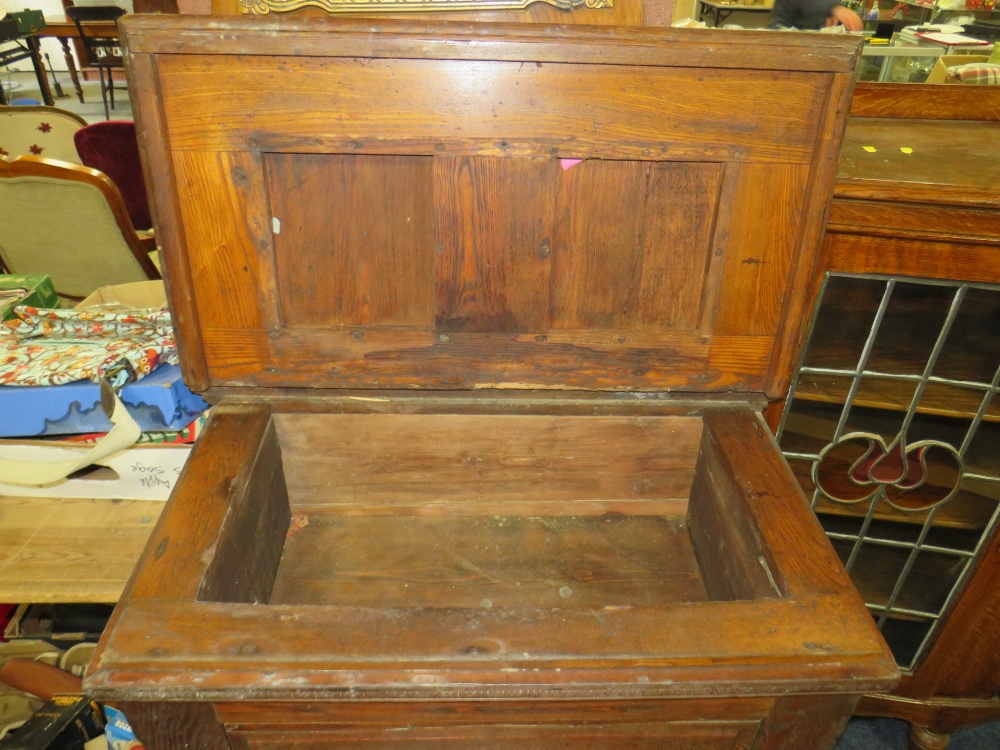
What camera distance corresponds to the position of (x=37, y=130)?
3.09m

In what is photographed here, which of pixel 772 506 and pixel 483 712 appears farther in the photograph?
pixel 772 506

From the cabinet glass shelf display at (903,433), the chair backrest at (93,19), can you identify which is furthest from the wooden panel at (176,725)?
the chair backrest at (93,19)

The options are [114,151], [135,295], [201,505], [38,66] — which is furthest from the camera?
[38,66]

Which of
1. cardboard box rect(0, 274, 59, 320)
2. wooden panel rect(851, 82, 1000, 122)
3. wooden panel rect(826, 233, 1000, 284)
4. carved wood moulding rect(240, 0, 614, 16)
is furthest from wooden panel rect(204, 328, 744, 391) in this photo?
cardboard box rect(0, 274, 59, 320)

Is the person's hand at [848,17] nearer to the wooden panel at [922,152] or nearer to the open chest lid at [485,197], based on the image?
the wooden panel at [922,152]

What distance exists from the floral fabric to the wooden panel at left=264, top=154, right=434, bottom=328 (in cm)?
45

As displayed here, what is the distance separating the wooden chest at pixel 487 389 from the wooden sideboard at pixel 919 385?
0.13 m

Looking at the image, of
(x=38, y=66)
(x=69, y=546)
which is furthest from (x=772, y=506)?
(x=38, y=66)

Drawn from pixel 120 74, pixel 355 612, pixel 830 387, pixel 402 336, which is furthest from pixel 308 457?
pixel 120 74

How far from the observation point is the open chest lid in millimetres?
906

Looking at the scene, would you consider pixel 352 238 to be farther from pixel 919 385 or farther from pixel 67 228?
pixel 67 228

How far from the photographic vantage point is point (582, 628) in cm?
77

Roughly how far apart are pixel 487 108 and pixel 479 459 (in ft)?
1.82

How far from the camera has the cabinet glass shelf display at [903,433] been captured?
3.81ft
